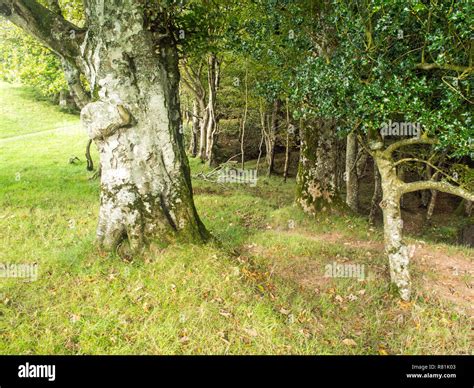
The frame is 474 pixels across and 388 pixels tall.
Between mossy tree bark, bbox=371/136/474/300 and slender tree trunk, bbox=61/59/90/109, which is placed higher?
slender tree trunk, bbox=61/59/90/109

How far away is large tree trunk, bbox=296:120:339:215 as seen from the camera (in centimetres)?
1418

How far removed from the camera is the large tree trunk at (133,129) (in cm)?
739

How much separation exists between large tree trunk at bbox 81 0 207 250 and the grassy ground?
0.80 m

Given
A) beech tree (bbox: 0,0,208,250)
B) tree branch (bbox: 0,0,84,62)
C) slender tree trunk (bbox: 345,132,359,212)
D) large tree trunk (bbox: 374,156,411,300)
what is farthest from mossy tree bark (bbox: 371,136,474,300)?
slender tree trunk (bbox: 345,132,359,212)

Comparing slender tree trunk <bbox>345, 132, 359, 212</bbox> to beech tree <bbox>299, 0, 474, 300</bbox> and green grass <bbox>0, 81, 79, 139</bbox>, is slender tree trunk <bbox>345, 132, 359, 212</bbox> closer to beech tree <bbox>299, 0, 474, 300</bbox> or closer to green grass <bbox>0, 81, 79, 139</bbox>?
beech tree <bbox>299, 0, 474, 300</bbox>

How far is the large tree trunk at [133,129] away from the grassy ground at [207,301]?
0.80m

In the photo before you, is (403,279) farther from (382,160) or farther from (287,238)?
(287,238)

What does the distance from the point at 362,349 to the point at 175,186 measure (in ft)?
17.6

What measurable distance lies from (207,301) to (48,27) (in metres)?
7.68

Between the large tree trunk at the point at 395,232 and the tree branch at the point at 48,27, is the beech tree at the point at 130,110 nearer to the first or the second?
the tree branch at the point at 48,27

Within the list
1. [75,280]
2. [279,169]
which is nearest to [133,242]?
[75,280]

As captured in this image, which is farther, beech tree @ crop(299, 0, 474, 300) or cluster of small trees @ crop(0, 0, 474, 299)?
cluster of small trees @ crop(0, 0, 474, 299)

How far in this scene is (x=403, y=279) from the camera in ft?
25.9
